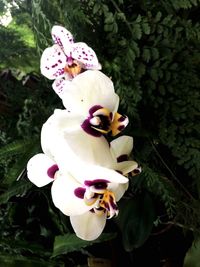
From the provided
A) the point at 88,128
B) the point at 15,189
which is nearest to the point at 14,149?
the point at 15,189

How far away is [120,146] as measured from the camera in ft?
1.34

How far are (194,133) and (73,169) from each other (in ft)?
0.56

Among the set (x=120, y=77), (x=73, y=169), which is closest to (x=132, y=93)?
(x=120, y=77)

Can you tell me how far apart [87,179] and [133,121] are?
0.46ft

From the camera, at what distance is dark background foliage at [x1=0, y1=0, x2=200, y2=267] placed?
456mm

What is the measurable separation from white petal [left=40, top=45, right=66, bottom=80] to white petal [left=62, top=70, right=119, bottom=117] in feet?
0.23

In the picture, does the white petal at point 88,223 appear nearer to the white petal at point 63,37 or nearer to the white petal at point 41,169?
the white petal at point 41,169

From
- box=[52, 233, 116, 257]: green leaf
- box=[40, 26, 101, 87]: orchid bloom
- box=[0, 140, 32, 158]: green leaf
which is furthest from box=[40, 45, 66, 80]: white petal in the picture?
box=[52, 233, 116, 257]: green leaf

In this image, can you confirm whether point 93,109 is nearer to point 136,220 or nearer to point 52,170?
point 52,170

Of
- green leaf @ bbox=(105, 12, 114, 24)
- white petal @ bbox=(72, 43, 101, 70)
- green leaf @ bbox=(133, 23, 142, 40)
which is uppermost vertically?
green leaf @ bbox=(105, 12, 114, 24)

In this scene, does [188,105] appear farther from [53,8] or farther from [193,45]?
[53,8]

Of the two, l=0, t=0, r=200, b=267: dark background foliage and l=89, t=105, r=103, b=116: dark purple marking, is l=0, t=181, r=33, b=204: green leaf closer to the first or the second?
l=0, t=0, r=200, b=267: dark background foliage

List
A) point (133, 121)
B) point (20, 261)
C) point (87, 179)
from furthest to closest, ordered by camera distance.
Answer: point (20, 261)
point (133, 121)
point (87, 179)

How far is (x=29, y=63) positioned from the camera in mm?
657
